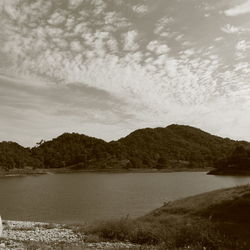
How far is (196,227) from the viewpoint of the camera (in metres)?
28.2

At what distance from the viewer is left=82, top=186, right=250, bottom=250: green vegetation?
23328mm

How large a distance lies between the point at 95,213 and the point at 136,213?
7804mm

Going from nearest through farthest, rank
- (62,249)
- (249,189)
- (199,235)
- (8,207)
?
(62,249), (199,235), (249,189), (8,207)

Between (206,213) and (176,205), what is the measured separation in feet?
30.7

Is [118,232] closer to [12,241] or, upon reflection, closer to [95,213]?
[12,241]

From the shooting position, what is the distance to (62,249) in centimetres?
2073

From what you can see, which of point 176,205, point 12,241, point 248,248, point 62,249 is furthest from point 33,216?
point 248,248

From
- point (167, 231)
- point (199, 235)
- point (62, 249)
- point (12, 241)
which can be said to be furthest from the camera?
point (167, 231)

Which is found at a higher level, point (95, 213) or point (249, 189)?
point (249, 189)

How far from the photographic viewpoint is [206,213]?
4172 cm

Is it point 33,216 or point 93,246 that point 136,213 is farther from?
point 93,246

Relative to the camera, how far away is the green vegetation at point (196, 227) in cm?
2333

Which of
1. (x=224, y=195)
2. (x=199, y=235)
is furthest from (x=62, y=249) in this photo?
(x=224, y=195)

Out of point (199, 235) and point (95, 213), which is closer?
point (199, 235)
